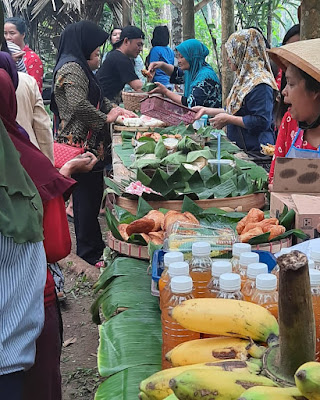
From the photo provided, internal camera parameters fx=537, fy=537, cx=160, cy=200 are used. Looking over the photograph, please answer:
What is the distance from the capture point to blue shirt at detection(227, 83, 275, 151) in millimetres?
5348

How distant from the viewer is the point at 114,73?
23.1 ft

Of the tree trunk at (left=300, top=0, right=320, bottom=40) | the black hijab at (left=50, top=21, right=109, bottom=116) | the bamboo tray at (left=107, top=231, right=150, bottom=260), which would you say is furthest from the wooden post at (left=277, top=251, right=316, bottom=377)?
the black hijab at (left=50, top=21, right=109, bottom=116)

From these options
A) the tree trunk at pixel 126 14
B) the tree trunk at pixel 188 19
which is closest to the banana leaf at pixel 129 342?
the tree trunk at pixel 188 19

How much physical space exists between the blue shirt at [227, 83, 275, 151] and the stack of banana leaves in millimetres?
3169

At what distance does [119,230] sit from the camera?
2.78 m

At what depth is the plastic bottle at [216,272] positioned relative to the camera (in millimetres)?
1485

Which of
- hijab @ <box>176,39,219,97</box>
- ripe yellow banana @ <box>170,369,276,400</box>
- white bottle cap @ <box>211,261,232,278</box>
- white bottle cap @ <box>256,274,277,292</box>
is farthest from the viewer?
hijab @ <box>176,39,219,97</box>

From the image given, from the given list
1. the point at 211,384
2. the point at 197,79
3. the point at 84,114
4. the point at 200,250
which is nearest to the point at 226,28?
the point at 197,79

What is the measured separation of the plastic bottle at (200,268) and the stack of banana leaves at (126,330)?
338 mm

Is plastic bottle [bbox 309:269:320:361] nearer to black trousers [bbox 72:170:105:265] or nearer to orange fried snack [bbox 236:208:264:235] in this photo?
orange fried snack [bbox 236:208:264:235]

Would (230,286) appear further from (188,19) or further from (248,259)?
(188,19)

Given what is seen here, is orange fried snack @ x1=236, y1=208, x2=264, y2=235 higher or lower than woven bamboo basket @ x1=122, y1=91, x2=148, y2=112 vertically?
higher

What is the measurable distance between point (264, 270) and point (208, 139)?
3831 mm

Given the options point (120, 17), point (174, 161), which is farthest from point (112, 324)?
point (120, 17)
